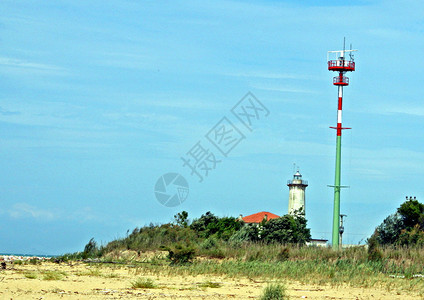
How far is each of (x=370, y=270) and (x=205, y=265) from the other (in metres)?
5.73

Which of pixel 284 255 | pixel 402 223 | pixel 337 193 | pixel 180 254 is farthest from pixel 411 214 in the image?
pixel 180 254

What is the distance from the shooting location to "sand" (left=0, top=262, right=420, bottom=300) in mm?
16045

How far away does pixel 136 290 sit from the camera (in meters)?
17.2

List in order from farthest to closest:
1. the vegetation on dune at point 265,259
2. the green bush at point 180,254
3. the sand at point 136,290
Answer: the green bush at point 180,254 → the vegetation on dune at point 265,259 → the sand at point 136,290

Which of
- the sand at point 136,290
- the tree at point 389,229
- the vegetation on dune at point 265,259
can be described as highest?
the tree at point 389,229

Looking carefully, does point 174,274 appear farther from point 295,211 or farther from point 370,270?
point 295,211

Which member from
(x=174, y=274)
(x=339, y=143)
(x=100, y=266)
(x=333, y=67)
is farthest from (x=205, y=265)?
(x=333, y=67)

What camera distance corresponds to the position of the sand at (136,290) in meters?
16.0

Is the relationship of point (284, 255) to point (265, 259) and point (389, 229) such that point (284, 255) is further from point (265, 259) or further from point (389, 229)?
point (389, 229)

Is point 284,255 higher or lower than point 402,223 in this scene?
lower

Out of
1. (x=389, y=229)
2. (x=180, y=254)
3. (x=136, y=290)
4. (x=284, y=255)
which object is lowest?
(x=136, y=290)

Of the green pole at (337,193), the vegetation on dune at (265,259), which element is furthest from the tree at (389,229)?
the vegetation on dune at (265,259)

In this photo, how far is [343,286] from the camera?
1980 centimetres

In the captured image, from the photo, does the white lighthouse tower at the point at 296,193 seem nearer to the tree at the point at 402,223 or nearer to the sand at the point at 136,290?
the tree at the point at 402,223
